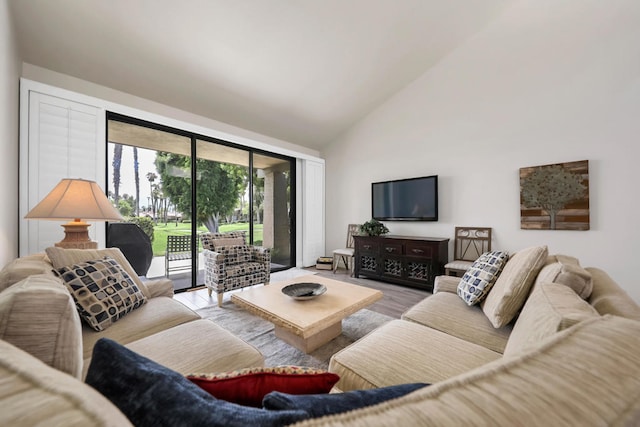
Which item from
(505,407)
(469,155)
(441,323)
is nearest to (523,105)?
(469,155)

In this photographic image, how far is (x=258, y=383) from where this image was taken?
Result: 49 cm

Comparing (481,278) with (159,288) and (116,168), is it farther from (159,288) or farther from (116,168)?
(116,168)

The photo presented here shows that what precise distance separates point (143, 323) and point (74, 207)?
1088mm

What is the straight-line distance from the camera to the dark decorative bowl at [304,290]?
1825mm

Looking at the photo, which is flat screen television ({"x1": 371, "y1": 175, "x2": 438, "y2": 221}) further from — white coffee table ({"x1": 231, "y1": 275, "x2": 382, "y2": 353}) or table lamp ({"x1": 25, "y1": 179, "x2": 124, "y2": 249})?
table lamp ({"x1": 25, "y1": 179, "x2": 124, "y2": 249})

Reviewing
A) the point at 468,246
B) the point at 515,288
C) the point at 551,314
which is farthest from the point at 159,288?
the point at 468,246

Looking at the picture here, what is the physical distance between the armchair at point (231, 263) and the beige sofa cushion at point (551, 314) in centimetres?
265

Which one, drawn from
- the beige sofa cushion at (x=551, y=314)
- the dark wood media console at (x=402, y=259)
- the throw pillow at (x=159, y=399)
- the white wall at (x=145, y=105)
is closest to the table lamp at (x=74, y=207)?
the white wall at (x=145, y=105)

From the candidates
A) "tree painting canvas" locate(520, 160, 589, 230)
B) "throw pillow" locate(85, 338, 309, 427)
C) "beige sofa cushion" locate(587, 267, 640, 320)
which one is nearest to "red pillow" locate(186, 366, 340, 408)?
"throw pillow" locate(85, 338, 309, 427)

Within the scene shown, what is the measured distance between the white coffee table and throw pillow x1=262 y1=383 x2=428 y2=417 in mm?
1061

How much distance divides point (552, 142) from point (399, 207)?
200cm

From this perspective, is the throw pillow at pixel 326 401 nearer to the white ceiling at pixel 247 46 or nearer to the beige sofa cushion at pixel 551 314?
the beige sofa cushion at pixel 551 314

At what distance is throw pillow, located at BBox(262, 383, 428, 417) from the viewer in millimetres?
367

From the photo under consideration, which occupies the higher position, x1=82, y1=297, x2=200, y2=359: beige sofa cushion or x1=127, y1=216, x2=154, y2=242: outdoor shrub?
x1=127, y1=216, x2=154, y2=242: outdoor shrub
